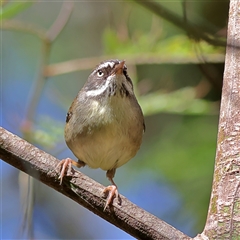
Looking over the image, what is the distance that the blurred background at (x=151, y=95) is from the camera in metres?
4.82

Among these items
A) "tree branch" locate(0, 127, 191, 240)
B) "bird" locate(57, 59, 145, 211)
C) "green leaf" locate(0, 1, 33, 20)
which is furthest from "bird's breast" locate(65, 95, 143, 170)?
"tree branch" locate(0, 127, 191, 240)

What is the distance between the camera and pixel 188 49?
4.91m

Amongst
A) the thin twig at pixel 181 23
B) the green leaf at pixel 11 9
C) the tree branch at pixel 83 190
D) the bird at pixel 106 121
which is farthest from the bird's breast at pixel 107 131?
the tree branch at pixel 83 190

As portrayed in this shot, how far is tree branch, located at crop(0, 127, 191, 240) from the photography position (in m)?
2.81

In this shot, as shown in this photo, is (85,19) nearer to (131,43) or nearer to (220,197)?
(131,43)

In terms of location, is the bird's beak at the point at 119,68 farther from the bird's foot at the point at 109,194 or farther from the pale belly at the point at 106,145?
the bird's foot at the point at 109,194

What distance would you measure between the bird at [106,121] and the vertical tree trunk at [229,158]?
111 cm

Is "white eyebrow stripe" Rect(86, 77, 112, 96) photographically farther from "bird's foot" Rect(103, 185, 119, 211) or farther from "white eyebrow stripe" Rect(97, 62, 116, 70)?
"bird's foot" Rect(103, 185, 119, 211)

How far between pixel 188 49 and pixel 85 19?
361cm

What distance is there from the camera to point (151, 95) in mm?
5277

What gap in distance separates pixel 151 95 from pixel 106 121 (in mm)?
1300

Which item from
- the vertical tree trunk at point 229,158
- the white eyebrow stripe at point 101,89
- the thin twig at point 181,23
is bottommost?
the vertical tree trunk at point 229,158

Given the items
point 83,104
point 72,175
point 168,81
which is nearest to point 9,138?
point 72,175

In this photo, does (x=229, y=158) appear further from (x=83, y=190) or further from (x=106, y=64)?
(x=106, y=64)
